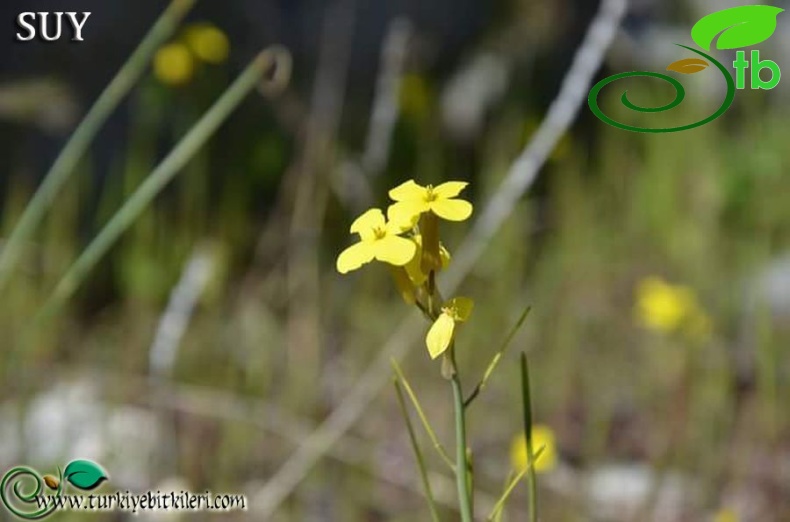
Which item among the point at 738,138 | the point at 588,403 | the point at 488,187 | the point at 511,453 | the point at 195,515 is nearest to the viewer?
the point at 195,515

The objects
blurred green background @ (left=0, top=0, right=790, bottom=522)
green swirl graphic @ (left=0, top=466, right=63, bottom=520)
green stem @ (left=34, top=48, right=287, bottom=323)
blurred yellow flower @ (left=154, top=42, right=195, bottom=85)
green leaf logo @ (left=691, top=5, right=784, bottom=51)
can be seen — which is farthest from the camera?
blurred yellow flower @ (left=154, top=42, right=195, bottom=85)

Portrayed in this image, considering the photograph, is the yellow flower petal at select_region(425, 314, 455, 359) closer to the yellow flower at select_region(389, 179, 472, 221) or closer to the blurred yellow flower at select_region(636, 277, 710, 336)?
the yellow flower at select_region(389, 179, 472, 221)

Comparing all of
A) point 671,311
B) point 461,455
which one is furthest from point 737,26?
point 461,455

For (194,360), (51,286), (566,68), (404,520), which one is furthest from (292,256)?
(566,68)

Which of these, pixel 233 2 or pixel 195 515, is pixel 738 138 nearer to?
pixel 233 2

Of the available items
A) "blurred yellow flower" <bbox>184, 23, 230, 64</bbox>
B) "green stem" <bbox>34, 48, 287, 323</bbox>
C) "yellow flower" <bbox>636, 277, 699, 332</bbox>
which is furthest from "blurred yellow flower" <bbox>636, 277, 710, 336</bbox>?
"green stem" <bbox>34, 48, 287, 323</bbox>

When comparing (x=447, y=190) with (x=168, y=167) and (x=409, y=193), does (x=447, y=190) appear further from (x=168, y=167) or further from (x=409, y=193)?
(x=168, y=167)
